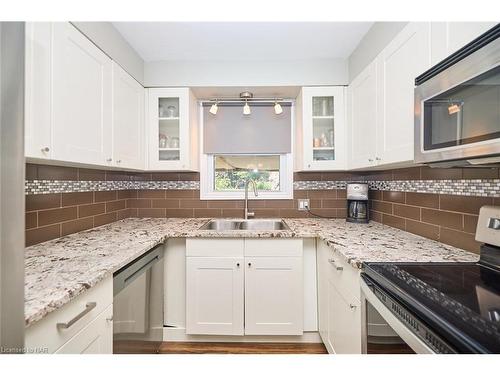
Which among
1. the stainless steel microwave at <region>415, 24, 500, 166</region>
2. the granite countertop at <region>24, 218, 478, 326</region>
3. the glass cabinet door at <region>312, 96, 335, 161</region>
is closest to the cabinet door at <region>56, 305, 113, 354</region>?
the granite countertop at <region>24, 218, 478, 326</region>

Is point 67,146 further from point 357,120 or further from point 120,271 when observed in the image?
point 357,120

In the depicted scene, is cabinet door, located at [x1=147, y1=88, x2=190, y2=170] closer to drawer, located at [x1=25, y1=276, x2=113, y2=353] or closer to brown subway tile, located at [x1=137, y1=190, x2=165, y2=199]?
brown subway tile, located at [x1=137, y1=190, x2=165, y2=199]

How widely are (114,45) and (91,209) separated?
47.5 inches

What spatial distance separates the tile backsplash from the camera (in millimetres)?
1304

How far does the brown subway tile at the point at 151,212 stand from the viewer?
2527 millimetres

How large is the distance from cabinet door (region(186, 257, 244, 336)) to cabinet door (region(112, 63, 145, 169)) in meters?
0.91

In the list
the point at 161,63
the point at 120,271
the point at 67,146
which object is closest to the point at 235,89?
the point at 161,63

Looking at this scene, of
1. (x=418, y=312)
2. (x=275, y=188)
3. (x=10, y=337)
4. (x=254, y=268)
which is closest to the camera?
(x=10, y=337)

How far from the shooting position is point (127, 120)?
6.32 ft

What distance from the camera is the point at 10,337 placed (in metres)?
0.53

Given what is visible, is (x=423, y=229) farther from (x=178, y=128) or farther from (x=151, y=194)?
(x=151, y=194)

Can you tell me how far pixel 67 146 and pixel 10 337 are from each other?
3.34ft

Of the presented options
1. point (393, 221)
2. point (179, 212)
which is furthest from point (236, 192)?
point (393, 221)

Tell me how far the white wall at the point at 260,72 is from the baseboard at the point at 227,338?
6.68 feet
